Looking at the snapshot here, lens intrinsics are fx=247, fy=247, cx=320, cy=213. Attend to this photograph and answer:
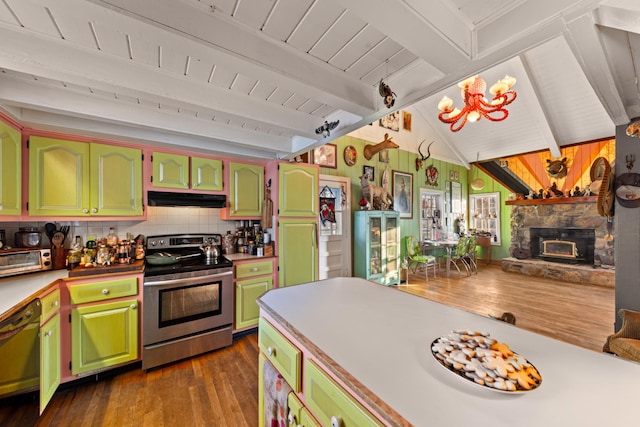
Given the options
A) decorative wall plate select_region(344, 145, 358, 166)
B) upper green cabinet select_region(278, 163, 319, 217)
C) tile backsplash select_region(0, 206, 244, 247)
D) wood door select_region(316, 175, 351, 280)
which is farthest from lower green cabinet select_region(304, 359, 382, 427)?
decorative wall plate select_region(344, 145, 358, 166)

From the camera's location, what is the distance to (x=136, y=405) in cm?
179

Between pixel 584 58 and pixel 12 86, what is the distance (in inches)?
129

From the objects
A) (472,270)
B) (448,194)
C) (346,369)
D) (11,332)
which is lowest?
(472,270)

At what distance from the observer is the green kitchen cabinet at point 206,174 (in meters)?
2.66

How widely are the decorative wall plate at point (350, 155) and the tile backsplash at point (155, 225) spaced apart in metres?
2.23

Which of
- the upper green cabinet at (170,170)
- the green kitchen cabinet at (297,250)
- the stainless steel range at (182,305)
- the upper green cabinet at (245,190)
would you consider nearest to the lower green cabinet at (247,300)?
the stainless steel range at (182,305)

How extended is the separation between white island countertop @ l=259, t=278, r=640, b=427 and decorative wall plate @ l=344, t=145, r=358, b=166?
337 centimetres

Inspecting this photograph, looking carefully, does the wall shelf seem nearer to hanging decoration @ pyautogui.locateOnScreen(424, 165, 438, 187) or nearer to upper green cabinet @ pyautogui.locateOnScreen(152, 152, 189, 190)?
hanging decoration @ pyautogui.locateOnScreen(424, 165, 438, 187)

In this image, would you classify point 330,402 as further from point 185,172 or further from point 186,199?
point 185,172

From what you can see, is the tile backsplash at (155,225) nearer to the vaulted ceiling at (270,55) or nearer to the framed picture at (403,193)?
the vaulted ceiling at (270,55)

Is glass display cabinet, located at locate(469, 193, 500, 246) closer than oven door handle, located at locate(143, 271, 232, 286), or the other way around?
oven door handle, located at locate(143, 271, 232, 286)

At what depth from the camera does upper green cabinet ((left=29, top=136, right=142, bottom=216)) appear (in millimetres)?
1970

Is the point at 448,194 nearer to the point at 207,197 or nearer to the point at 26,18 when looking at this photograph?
the point at 207,197

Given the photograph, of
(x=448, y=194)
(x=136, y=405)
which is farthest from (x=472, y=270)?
(x=136, y=405)
